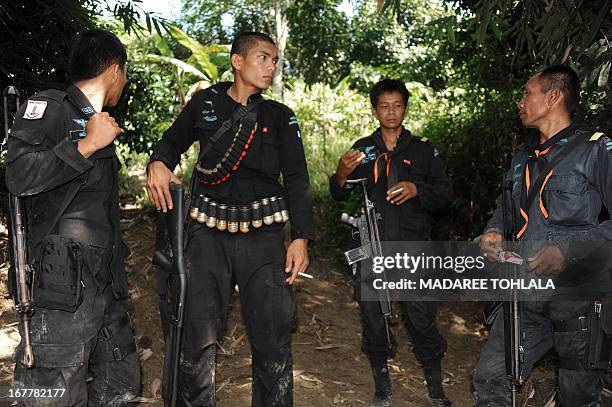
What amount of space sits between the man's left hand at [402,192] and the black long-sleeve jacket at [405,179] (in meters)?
0.07

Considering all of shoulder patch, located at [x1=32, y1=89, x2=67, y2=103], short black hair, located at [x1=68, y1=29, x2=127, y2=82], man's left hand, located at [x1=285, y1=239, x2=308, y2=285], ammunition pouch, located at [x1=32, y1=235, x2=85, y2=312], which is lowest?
ammunition pouch, located at [x1=32, y1=235, x2=85, y2=312]

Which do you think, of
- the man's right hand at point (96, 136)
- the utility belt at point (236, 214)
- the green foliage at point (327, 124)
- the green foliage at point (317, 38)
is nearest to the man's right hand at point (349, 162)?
the utility belt at point (236, 214)

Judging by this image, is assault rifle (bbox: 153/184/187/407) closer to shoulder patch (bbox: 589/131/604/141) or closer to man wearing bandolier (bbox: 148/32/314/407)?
man wearing bandolier (bbox: 148/32/314/407)

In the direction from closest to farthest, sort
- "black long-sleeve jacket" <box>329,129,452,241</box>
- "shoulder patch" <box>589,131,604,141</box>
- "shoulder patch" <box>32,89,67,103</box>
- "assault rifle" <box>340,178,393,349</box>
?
"shoulder patch" <box>32,89,67,103</box>, "shoulder patch" <box>589,131,604,141</box>, "assault rifle" <box>340,178,393,349</box>, "black long-sleeve jacket" <box>329,129,452,241</box>

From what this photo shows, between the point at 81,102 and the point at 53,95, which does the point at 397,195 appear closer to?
the point at 81,102

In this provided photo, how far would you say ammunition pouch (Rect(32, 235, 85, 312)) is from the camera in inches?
122

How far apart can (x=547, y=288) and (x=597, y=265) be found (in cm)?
28

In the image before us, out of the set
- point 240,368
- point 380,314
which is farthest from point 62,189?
point 240,368

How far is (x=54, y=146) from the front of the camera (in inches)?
124

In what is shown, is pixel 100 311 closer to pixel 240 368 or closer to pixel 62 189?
pixel 62 189

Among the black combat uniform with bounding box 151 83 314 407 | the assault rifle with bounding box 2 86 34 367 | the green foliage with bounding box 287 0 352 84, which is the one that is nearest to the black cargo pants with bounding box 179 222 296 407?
the black combat uniform with bounding box 151 83 314 407

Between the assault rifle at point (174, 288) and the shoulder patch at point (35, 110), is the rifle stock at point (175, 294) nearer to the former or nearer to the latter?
the assault rifle at point (174, 288)

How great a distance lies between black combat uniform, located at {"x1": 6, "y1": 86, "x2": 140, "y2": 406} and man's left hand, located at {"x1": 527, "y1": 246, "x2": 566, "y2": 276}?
214 cm

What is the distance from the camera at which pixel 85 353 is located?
3223mm
